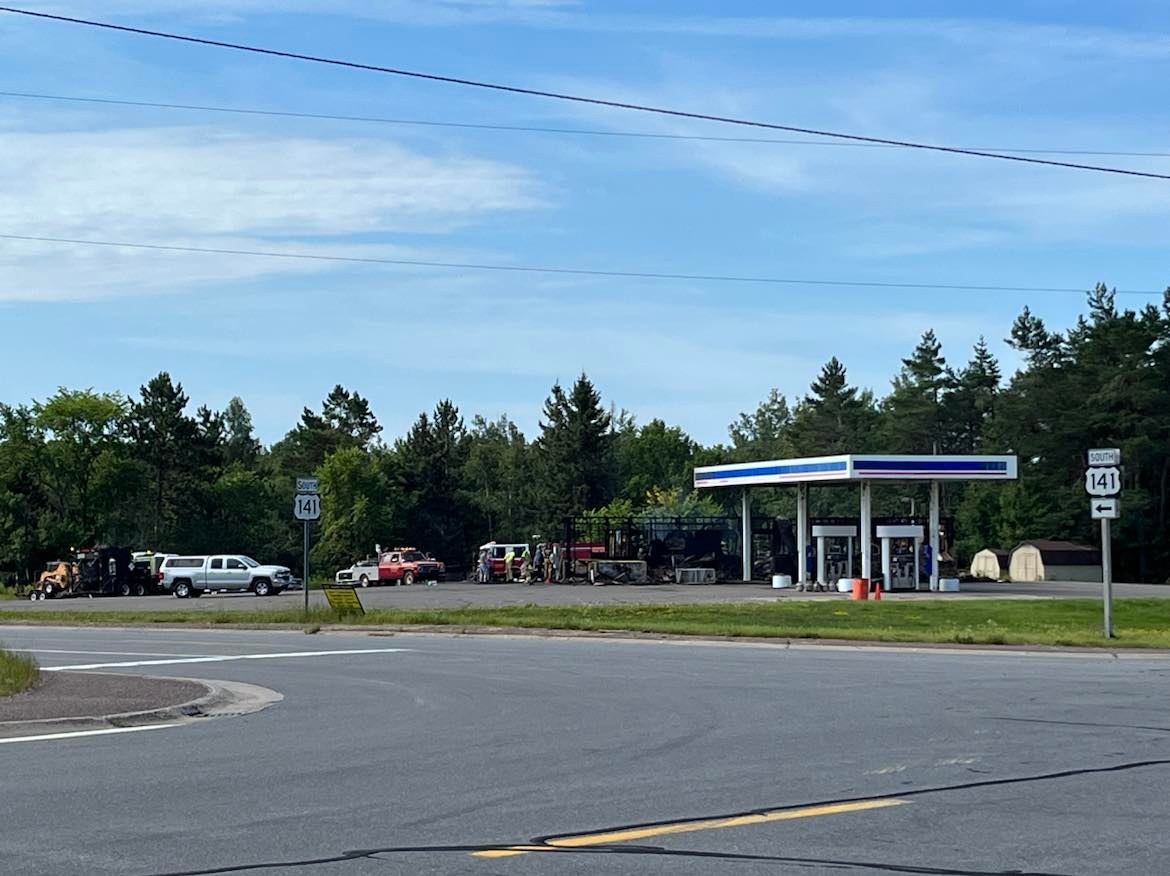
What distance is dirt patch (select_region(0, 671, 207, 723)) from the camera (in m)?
15.7

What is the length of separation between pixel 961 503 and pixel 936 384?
31.7 feet

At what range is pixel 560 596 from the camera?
174 feet

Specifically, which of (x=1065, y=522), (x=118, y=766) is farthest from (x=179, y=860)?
(x=1065, y=522)

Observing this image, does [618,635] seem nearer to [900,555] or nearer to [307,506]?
[307,506]

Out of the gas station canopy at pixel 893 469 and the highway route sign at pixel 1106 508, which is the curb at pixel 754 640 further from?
the gas station canopy at pixel 893 469

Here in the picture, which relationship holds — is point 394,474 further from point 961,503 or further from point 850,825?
point 850,825

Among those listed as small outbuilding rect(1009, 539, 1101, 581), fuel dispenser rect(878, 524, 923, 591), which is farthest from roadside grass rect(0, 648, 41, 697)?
small outbuilding rect(1009, 539, 1101, 581)

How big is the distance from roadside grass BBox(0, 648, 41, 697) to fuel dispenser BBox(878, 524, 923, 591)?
1567 inches

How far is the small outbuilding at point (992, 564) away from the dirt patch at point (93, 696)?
72501 mm

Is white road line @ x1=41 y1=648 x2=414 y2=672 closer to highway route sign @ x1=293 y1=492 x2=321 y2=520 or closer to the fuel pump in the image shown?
highway route sign @ x1=293 y1=492 x2=321 y2=520

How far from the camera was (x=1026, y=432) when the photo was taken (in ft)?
324

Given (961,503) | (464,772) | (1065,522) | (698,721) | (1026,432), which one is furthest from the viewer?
(961,503)

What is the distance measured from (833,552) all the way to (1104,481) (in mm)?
38638

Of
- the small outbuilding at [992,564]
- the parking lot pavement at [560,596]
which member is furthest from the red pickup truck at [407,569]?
the small outbuilding at [992,564]
